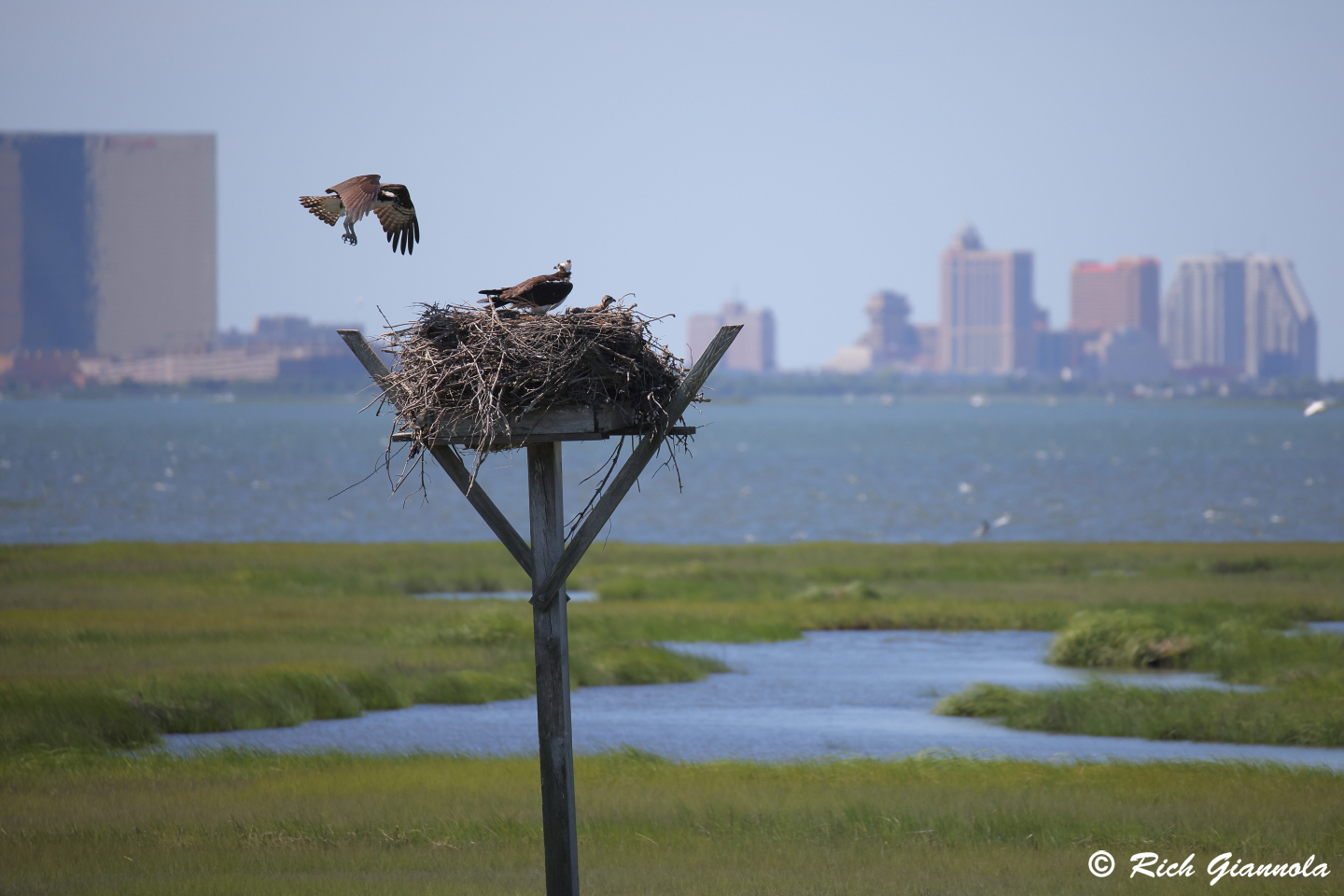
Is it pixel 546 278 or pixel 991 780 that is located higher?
pixel 546 278

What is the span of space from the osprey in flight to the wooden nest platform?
885 mm

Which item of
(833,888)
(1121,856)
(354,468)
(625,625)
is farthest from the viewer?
(354,468)

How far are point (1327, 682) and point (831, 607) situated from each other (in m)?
16.3

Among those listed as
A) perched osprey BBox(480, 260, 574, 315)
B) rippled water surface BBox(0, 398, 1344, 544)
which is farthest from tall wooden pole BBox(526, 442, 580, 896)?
rippled water surface BBox(0, 398, 1344, 544)

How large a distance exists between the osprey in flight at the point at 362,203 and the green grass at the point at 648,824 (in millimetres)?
6490

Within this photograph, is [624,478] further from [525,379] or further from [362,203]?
[362,203]

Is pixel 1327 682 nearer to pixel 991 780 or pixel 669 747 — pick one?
pixel 991 780

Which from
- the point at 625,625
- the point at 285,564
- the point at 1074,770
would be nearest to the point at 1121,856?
the point at 1074,770

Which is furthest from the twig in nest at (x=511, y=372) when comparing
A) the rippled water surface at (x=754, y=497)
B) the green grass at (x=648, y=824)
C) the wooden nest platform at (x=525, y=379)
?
the rippled water surface at (x=754, y=497)

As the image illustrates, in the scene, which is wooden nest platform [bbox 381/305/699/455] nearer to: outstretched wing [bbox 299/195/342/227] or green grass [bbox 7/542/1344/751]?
outstretched wing [bbox 299/195/342/227]

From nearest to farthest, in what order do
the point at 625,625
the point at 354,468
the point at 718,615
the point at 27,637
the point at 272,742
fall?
the point at 272,742, the point at 27,637, the point at 625,625, the point at 718,615, the point at 354,468

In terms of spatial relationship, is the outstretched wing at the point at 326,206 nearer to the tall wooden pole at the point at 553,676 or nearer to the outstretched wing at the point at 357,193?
the outstretched wing at the point at 357,193

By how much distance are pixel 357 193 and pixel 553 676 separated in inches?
147

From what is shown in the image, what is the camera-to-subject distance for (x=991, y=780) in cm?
2031
